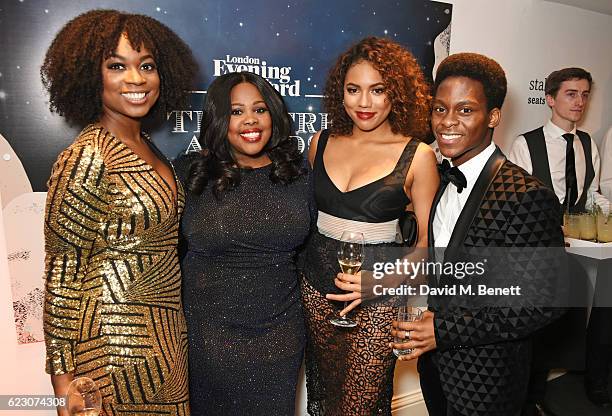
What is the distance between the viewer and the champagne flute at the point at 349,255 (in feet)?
6.81

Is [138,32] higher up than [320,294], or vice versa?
[138,32]

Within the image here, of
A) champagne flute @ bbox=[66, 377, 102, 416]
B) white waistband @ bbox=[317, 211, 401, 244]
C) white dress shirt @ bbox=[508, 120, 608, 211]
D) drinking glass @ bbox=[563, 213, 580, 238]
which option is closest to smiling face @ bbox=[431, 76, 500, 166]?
white waistband @ bbox=[317, 211, 401, 244]

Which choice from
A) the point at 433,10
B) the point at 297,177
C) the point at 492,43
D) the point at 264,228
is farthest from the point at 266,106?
the point at 492,43

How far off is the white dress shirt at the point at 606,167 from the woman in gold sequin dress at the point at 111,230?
3986 millimetres

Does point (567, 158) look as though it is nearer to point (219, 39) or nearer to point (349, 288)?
point (349, 288)

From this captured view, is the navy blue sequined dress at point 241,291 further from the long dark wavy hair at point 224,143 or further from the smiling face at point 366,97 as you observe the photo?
the smiling face at point 366,97

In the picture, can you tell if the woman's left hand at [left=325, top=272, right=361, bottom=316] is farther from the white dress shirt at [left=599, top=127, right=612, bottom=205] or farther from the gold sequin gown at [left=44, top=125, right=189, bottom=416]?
the white dress shirt at [left=599, top=127, right=612, bottom=205]

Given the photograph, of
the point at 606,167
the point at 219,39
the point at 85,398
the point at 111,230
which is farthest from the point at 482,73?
the point at 606,167

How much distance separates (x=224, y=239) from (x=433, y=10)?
212cm

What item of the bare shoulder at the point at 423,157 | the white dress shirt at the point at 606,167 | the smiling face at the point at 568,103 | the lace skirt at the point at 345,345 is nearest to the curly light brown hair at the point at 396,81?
the bare shoulder at the point at 423,157

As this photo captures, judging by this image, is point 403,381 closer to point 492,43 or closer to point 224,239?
point 224,239

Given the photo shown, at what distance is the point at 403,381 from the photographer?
11.6 feet

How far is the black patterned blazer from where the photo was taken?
1725mm

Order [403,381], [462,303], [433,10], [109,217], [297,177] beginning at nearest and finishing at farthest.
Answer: [109,217] < [462,303] < [297,177] < [433,10] < [403,381]
